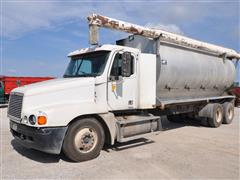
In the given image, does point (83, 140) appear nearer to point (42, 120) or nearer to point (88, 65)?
point (42, 120)

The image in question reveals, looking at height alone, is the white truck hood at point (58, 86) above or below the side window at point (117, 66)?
below

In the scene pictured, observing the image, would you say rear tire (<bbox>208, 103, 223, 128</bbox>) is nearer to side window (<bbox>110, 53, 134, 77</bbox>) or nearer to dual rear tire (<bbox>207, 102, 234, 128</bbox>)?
A: dual rear tire (<bbox>207, 102, 234, 128</bbox>)

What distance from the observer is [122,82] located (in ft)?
20.9

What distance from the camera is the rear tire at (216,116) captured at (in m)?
9.92

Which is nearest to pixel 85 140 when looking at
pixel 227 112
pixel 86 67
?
pixel 86 67

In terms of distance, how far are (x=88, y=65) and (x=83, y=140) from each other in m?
2.02

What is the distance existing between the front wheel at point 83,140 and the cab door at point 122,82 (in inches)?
32.4

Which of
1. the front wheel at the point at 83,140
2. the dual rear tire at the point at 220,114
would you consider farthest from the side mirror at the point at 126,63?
the dual rear tire at the point at 220,114

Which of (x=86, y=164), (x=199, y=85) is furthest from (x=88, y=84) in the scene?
(x=199, y=85)

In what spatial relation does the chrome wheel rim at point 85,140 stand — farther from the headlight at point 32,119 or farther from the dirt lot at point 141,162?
the headlight at point 32,119

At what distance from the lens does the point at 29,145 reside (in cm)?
525

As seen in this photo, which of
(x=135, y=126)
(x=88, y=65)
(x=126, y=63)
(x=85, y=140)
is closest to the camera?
(x=85, y=140)

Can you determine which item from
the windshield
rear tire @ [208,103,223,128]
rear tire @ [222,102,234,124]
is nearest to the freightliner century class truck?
the windshield

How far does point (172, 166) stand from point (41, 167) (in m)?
2.83
